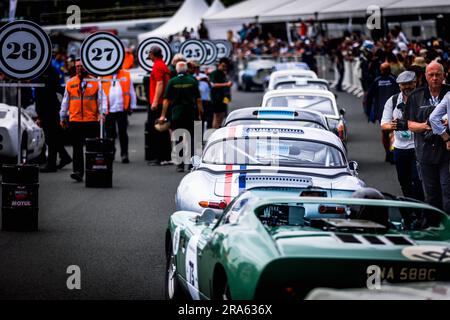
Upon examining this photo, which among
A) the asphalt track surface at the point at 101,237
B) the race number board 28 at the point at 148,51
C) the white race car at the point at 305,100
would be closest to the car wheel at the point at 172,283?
the asphalt track surface at the point at 101,237

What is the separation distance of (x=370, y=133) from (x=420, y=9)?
11.0 feet

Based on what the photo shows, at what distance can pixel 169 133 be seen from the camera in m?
21.9

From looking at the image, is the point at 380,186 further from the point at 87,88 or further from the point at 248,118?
the point at 87,88

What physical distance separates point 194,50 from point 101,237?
17.2m

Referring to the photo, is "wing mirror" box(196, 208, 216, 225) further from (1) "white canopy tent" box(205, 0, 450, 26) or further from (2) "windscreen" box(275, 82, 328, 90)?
(1) "white canopy tent" box(205, 0, 450, 26)

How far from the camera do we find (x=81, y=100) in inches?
734

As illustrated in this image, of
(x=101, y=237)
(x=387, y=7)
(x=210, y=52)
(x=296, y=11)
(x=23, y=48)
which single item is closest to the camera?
(x=101, y=237)

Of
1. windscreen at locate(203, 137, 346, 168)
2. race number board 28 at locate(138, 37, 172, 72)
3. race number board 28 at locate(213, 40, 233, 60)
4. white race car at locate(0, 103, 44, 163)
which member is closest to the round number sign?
windscreen at locate(203, 137, 346, 168)

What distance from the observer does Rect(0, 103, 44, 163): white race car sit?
65.9 feet

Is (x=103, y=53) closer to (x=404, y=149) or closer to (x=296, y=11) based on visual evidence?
(x=404, y=149)

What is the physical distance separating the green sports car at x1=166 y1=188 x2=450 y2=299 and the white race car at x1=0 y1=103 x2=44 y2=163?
12458 mm

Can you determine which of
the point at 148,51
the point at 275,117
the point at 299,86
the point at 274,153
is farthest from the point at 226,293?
the point at 299,86
